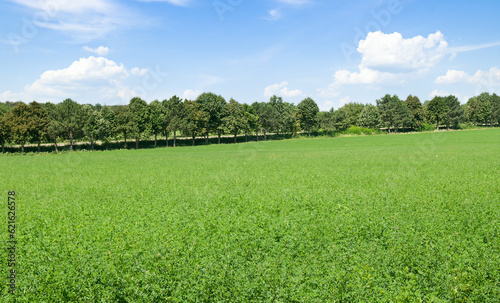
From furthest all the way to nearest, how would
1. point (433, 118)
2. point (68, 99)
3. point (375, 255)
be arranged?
point (433, 118)
point (68, 99)
point (375, 255)

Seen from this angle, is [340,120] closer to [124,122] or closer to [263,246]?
[124,122]

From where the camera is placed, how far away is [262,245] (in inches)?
391

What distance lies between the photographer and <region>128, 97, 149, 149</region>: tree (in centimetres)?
8457

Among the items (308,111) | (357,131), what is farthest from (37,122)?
(357,131)

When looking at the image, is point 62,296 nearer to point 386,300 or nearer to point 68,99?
point 386,300

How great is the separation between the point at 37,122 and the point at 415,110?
149 metres

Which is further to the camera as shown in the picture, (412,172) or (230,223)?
(412,172)

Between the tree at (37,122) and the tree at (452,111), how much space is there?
15636 cm

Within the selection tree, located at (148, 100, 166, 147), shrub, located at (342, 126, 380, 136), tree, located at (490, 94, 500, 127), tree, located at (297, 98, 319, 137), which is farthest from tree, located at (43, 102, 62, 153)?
tree, located at (490, 94, 500, 127)

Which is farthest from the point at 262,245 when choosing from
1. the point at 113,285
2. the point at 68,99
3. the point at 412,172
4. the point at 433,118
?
the point at 433,118

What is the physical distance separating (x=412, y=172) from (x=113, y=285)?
25.1 metres

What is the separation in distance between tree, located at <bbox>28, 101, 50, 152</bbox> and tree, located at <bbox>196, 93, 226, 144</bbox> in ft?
140

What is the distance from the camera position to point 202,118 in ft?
312

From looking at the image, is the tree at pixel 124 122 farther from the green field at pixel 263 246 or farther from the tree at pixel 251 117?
the green field at pixel 263 246
